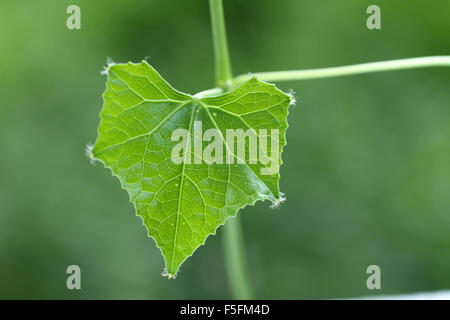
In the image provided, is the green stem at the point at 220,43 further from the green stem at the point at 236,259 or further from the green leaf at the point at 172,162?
the green stem at the point at 236,259

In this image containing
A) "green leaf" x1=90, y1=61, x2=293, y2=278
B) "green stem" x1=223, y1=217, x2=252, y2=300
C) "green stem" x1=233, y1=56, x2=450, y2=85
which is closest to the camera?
"green leaf" x1=90, y1=61, x2=293, y2=278

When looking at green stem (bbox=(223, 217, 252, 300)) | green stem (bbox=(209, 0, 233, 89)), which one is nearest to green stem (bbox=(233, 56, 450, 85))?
green stem (bbox=(209, 0, 233, 89))

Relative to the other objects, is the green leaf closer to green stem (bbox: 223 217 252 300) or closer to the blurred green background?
green stem (bbox: 223 217 252 300)

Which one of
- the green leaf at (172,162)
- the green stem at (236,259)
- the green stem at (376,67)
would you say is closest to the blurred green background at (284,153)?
the green stem at (236,259)
